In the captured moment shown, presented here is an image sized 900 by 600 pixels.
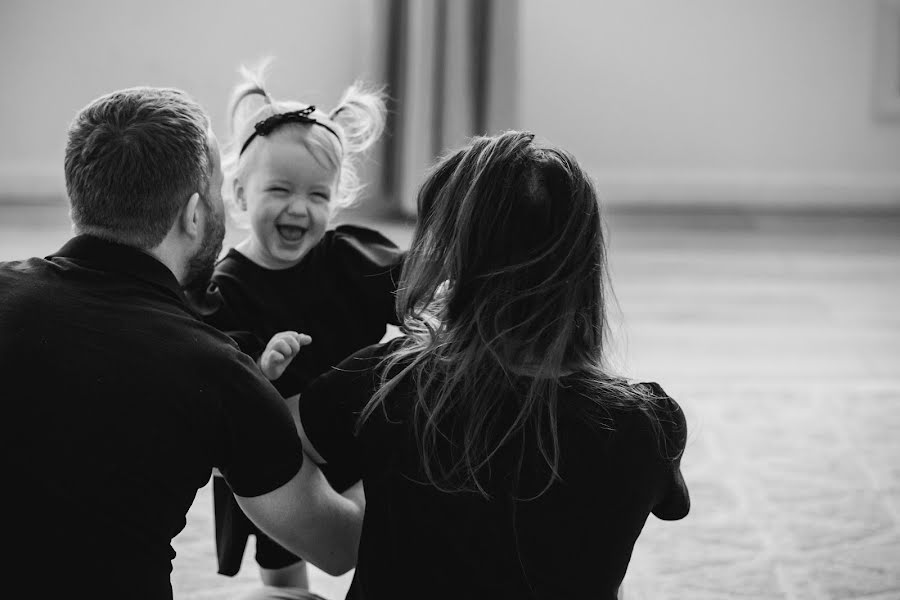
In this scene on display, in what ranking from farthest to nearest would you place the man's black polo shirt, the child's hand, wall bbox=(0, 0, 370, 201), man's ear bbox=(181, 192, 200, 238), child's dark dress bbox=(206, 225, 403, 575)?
wall bbox=(0, 0, 370, 201), child's dark dress bbox=(206, 225, 403, 575), the child's hand, man's ear bbox=(181, 192, 200, 238), the man's black polo shirt

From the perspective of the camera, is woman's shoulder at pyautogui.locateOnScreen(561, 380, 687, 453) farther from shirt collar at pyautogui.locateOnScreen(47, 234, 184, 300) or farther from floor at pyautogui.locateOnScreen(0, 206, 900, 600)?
shirt collar at pyautogui.locateOnScreen(47, 234, 184, 300)

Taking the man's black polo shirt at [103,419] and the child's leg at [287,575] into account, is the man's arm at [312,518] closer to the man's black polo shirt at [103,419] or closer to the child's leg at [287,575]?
the man's black polo shirt at [103,419]

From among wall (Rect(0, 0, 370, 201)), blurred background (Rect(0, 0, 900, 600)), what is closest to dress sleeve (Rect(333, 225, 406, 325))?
blurred background (Rect(0, 0, 900, 600))

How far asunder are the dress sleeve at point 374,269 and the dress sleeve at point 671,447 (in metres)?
0.55

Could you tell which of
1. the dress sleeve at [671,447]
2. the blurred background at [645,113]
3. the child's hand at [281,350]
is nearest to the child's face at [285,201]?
the child's hand at [281,350]

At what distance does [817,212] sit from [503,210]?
14.4 ft

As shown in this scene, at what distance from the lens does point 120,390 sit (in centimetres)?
95

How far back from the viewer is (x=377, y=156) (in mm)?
4605

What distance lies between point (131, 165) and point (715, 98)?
437 centimetres

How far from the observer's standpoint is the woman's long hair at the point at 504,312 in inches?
39.1

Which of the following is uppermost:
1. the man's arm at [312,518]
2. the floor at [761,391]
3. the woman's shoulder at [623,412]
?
the woman's shoulder at [623,412]

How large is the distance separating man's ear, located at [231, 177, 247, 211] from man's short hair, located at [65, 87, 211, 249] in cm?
52

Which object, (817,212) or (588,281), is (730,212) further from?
(588,281)

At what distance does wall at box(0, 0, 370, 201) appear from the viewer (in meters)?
4.64
